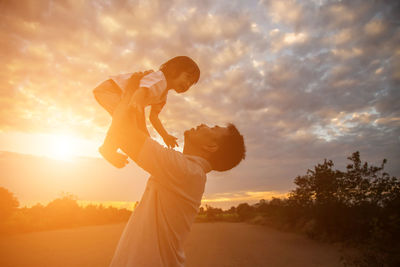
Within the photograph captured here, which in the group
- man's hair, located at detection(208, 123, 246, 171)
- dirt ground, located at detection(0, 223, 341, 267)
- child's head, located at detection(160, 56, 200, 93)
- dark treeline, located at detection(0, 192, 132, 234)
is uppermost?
child's head, located at detection(160, 56, 200, 93)

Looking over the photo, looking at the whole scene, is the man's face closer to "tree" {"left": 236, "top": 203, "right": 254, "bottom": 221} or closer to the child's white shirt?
the child's white shirt

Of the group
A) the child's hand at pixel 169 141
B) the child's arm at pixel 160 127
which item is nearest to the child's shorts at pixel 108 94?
the child's arm at pixel 160 127

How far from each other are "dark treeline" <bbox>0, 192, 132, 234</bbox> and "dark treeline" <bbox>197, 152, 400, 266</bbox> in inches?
495

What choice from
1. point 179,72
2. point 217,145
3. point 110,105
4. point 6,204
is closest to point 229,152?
point 217,145

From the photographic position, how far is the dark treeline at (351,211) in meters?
7.47

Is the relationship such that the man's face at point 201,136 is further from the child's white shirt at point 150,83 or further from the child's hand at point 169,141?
the child's hand at point 169,141

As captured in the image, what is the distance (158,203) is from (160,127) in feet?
3.96

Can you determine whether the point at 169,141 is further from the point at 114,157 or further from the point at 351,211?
the point at 351,211

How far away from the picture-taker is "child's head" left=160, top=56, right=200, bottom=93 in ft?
7.74

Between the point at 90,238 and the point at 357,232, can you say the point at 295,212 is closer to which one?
the point at 357,232

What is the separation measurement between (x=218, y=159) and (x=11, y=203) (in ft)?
48.6

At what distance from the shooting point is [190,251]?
10625mm

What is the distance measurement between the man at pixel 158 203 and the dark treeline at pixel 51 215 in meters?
14.1

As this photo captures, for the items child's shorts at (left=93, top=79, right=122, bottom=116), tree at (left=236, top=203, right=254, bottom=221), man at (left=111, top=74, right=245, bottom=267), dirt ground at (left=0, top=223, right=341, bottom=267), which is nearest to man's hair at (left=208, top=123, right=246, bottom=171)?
man at (left=111, top=74, right=245, bottom=267)
